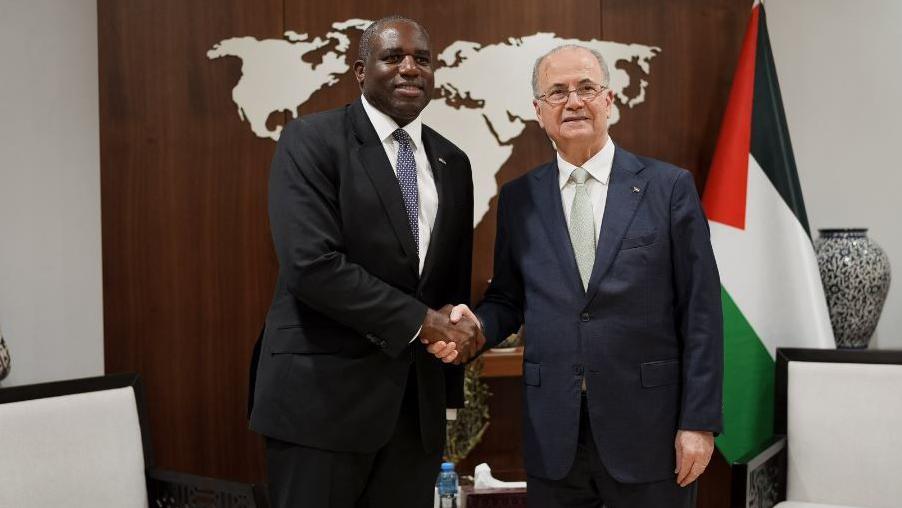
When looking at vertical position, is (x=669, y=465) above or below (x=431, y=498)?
above

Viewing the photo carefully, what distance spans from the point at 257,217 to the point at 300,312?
153 centimetres

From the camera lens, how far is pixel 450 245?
84.5 inches

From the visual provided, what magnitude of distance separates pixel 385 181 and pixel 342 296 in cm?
31

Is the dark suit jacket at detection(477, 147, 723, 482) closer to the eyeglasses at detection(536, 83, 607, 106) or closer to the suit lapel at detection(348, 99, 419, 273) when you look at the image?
the eyeglasses at detection(536, 83, 607, 106)

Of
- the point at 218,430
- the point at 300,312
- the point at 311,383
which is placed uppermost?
the point at 300,312

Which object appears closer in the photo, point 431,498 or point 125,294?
point 431,498

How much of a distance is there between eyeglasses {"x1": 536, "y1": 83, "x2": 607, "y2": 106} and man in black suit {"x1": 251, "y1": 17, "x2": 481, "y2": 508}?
33 centimetres

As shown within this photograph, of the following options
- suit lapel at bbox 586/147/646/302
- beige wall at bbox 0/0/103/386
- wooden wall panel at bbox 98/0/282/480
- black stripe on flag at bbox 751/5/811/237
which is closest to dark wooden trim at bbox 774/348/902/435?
black stripe on flag at bbox 751/5/811/237

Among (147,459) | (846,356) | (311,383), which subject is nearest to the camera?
(311,383)

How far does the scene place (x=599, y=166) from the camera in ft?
7.02

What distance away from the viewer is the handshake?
2.02 m

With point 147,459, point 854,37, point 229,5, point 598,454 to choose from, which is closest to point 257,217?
point 229,5

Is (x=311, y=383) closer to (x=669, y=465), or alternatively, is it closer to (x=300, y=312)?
(x=300, y=312)

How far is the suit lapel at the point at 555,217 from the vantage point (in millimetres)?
2053
